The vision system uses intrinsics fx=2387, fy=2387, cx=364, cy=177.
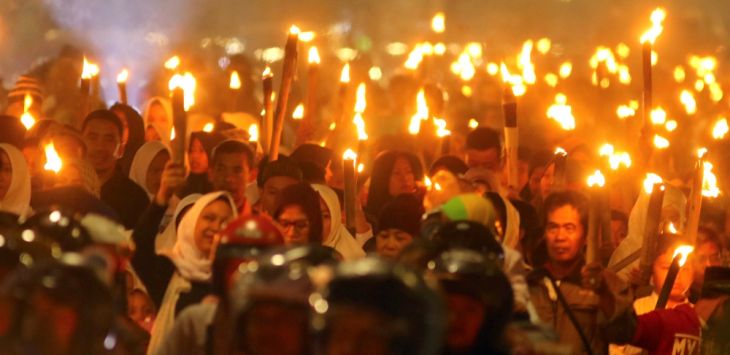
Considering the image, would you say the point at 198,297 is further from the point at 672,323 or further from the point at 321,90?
the point at 321,90

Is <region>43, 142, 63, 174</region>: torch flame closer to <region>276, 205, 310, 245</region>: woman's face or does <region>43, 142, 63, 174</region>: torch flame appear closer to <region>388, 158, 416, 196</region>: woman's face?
<region>276, 205, 310, 245</region>: woman's face

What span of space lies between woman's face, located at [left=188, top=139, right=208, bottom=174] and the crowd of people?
1cm

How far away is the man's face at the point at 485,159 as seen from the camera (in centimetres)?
1331

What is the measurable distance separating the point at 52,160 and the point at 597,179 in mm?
2669

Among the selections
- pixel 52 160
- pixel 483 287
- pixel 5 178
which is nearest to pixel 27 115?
pixel 52 160

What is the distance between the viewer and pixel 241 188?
11625 mm

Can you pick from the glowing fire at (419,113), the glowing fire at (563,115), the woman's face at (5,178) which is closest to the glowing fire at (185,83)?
the woman's face at (5,178)

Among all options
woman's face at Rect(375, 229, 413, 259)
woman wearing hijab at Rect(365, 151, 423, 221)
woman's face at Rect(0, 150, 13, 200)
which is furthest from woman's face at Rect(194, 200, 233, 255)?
woman wearing hijab at Rect(365, 151, 423, 221)

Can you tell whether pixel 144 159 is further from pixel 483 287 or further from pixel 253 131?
pixel 483 287

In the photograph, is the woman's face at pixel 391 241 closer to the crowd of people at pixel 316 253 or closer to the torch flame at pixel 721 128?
the crowd of people at pixel 316 253

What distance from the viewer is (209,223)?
32.4 ft

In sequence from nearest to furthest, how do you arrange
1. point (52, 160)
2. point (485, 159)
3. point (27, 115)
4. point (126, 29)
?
point (52, 160) < point (485, 159) < point (27, 115) < point (126, 29)

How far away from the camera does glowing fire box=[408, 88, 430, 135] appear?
571 inches

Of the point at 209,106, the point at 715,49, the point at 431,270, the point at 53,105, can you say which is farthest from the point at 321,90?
the point at 431,270
